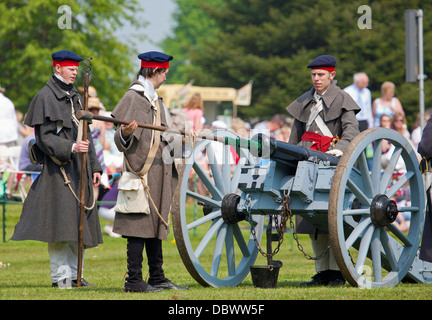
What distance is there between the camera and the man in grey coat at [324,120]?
25.1ft

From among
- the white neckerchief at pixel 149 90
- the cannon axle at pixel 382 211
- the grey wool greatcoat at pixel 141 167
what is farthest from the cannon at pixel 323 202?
the white neckerchief at pixel 149 90

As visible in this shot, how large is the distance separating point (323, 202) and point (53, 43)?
2152cm

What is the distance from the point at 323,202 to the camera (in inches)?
271

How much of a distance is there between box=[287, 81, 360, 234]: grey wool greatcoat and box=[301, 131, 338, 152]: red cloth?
0.16 ft

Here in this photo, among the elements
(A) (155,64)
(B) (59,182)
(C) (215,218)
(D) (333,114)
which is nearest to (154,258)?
(C) (215,218)

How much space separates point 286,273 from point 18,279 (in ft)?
8.57

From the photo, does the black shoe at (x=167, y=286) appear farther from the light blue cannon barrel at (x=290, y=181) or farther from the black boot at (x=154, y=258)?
the light blue cannon barrel at (x=290, y=181)

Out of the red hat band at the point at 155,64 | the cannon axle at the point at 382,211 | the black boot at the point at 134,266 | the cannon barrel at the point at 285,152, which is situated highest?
the red hat band at the point at 155,64

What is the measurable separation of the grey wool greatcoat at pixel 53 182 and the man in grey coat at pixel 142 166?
68 centimetres

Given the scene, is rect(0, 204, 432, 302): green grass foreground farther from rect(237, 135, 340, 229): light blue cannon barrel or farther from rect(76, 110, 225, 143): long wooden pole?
rect(76, 110, 225, 143): long wooden pole

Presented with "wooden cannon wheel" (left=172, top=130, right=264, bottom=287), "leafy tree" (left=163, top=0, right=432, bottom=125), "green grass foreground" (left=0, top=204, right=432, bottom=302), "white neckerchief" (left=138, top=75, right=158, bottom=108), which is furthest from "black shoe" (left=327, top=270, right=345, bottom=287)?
"leafy tree" (left=163, top=0, right=432, bottom=125)

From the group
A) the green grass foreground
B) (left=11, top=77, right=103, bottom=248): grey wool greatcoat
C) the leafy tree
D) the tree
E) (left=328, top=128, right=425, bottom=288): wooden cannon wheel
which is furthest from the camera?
the leafy tree

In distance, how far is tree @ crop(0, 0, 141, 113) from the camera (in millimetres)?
25688
